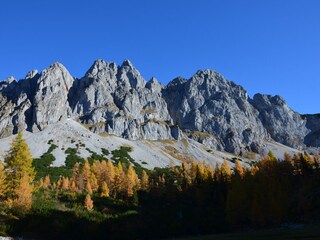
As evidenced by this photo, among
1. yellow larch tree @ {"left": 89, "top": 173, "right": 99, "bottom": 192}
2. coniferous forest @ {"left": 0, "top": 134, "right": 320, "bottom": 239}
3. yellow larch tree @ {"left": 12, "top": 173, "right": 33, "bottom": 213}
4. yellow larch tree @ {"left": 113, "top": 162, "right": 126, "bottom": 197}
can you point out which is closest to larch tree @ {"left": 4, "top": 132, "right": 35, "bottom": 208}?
yellow larch tree @ {"left": 12, "top": 173, "right": 33, "bottom": 213}

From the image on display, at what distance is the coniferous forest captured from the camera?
5762 centimetres

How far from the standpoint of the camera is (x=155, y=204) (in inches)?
3740

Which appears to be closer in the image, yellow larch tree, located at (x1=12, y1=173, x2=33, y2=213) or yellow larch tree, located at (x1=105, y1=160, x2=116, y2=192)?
yellow larch tree, located at (x1=12, y1=173, x2=33, y2=213)

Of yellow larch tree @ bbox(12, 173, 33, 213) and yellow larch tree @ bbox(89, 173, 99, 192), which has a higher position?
yellow larch tree @ bbox(89, 173, 99, 192)

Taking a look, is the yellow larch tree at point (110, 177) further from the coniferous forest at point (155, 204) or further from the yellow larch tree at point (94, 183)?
the yellow larch tree at point (94, 183)

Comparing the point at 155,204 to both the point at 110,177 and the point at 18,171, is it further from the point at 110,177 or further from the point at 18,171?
the point at 18,171

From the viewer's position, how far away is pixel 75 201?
3118 inches

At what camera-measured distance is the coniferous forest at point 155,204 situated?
57.6 m

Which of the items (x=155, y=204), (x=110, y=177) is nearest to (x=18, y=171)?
(x=155, y=204)

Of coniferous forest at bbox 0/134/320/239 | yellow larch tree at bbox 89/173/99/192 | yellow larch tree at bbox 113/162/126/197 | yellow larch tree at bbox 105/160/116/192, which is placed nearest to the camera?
coniferous forest at bbox 0/134/320/239

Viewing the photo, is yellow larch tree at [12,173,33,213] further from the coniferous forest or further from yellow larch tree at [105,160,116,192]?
yellow larch tree at [105,160,116,192]

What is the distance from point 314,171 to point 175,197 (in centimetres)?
4172

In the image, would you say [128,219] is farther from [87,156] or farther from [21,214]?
[87,156]

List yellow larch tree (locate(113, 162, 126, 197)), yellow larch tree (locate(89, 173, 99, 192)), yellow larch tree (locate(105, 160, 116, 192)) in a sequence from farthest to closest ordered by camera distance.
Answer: yellow larch tree (locate(89, 173, 99, 192)) < yellow larch tree (locate(105, 160, 116, 192)) < yellow larch tree (locate(113, 162, 126, 197))
